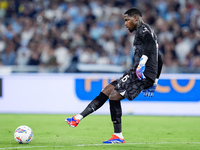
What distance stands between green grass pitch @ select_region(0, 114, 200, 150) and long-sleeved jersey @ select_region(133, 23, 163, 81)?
3.82 feet

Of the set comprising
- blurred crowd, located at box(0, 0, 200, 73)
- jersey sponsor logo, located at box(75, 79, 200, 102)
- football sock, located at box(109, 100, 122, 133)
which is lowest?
football sock, located at box(109, 100, 122, 133)

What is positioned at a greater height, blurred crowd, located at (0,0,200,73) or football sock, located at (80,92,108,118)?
blurred crowd, located at (0,0,200,73)

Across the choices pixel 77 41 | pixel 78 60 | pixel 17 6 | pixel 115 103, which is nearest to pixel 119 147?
pixel 115 103

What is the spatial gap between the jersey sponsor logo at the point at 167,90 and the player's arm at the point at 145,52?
6611 mm

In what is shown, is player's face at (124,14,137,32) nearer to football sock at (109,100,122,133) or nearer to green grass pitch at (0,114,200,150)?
football sock at (109,100,122,133)

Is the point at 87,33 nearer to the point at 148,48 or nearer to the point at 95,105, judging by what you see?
the point at 95,105

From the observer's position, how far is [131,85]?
668 centimetres

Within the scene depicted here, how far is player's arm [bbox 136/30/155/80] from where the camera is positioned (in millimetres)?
6449

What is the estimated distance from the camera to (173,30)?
643 inches

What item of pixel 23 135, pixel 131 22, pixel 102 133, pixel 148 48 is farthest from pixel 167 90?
pixel 23 135

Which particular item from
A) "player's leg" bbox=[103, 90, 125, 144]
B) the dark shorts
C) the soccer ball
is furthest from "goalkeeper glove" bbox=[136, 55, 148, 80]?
the soccer ball

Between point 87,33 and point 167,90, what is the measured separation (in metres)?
4.97

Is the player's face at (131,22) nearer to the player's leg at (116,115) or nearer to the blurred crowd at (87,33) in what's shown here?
the player's leg at (116,115)

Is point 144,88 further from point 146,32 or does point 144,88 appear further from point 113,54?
point 113,54
